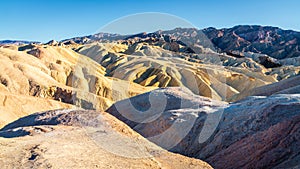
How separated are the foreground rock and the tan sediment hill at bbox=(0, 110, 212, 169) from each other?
191 cm

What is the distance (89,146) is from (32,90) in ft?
58.9

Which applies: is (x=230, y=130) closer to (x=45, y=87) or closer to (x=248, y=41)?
(x=45, y=87)

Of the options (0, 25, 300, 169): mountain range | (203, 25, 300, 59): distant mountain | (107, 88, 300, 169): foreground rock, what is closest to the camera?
(0, 25, 300, 169): mountain range

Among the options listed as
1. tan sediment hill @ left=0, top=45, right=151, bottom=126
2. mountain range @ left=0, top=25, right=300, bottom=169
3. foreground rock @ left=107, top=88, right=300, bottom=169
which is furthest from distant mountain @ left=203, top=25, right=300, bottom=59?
foreground rock @ left=107, top=88, right=300, bottom=169

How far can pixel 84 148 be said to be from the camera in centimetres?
668

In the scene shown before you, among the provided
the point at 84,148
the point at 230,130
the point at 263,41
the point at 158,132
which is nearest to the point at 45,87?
the point at 158,132

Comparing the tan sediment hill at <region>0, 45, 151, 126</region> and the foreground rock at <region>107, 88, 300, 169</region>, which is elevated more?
the foreground rock at <region>107, 88, 300, 169</region>

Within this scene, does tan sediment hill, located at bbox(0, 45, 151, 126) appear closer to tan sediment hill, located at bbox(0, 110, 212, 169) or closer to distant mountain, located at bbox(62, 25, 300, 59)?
tan sediment hill, located at bbox(0, 110, 212, 169)

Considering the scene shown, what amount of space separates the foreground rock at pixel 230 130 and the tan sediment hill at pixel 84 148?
75.4 inches

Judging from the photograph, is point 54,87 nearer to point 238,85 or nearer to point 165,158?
point 165,158

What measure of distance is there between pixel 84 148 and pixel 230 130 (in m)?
4.79

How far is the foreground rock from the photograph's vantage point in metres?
8.45

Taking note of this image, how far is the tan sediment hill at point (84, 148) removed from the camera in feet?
19.2

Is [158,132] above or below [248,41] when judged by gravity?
above
